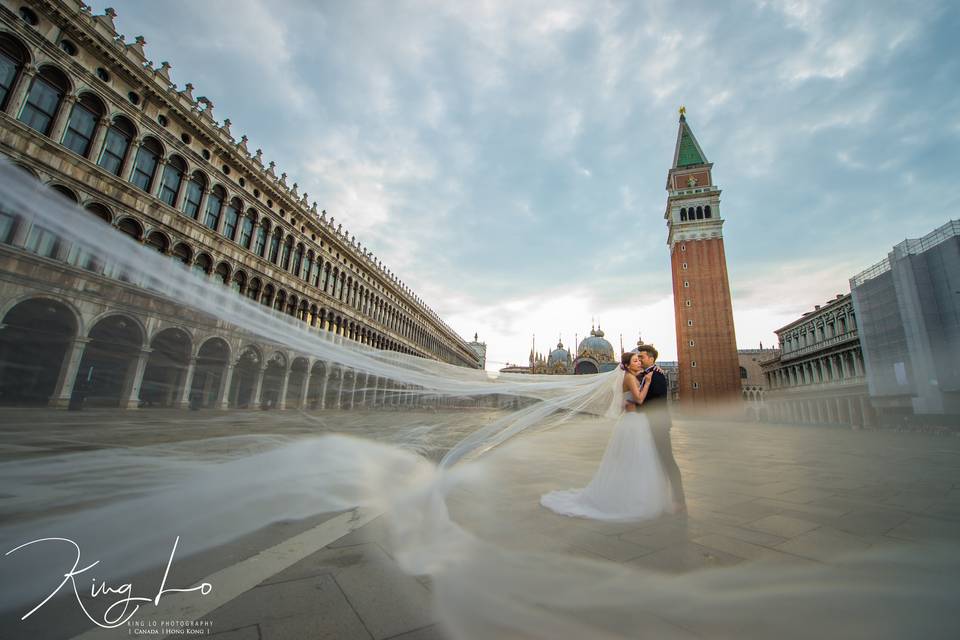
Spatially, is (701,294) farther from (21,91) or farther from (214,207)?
(21,91)

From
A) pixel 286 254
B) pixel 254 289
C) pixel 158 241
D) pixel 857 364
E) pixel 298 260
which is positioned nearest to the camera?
pixel 158 241

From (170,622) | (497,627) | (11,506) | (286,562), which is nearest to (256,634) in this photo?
(170,622)

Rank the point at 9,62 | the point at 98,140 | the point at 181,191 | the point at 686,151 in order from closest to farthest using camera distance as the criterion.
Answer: the point at 9,62 → the point at 98,140 → the point at 181,191 → the point at 686,151

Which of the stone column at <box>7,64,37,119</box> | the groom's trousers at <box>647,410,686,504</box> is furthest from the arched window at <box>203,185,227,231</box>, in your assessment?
the groom's trousers at <box>647,410,686,504</box>

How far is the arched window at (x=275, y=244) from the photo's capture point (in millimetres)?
24906

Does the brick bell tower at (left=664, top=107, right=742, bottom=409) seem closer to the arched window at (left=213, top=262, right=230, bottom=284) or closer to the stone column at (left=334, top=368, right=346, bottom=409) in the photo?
the arched window at (left=213, top=262, right=230, bottom=284)

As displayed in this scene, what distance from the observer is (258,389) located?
4137 mm

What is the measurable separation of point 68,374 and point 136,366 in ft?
1.64

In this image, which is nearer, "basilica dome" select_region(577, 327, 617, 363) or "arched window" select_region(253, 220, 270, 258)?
"arched window" select_region(253, 220, 270, 258)

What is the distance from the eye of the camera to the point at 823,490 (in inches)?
207

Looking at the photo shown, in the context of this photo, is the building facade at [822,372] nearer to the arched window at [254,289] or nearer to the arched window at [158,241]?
the arched window at [254,289]

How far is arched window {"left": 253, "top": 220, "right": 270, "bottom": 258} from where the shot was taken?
936 inches

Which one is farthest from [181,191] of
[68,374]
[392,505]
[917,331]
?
[917,331]

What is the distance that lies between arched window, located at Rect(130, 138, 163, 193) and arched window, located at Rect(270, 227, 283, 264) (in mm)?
7250
